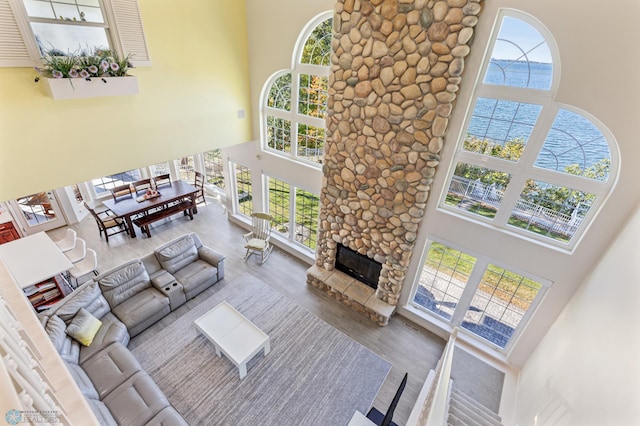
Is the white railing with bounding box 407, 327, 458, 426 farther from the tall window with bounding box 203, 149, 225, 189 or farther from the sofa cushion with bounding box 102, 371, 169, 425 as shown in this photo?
the tall window with bounding box 203, 149, 225, 189

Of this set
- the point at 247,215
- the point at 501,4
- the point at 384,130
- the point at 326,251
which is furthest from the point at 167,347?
the point at 501,4

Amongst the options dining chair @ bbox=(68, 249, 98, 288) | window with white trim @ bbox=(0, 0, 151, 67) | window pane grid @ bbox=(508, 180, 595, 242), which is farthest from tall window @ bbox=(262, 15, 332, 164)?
dining chair @ bbox=(68, 249, 98, 288)

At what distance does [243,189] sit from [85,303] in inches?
171

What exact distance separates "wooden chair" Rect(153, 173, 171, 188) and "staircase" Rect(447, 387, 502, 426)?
340 inches

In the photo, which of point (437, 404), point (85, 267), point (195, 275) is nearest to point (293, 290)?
point (195, 275)

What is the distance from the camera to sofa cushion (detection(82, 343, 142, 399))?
3984 mm

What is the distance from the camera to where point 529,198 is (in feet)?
13.5

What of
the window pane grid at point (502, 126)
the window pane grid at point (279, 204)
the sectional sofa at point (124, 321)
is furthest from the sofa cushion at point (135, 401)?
the window pane grid at point (502, 126)

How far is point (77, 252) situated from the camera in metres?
6.50

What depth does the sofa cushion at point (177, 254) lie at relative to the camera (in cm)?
596

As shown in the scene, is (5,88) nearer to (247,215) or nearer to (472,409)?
(247,215)

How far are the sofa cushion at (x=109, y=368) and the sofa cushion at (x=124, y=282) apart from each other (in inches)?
39.8

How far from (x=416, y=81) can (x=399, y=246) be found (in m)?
2.63

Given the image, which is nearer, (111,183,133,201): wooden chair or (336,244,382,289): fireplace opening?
(336,244,382,289): fireplace opening
